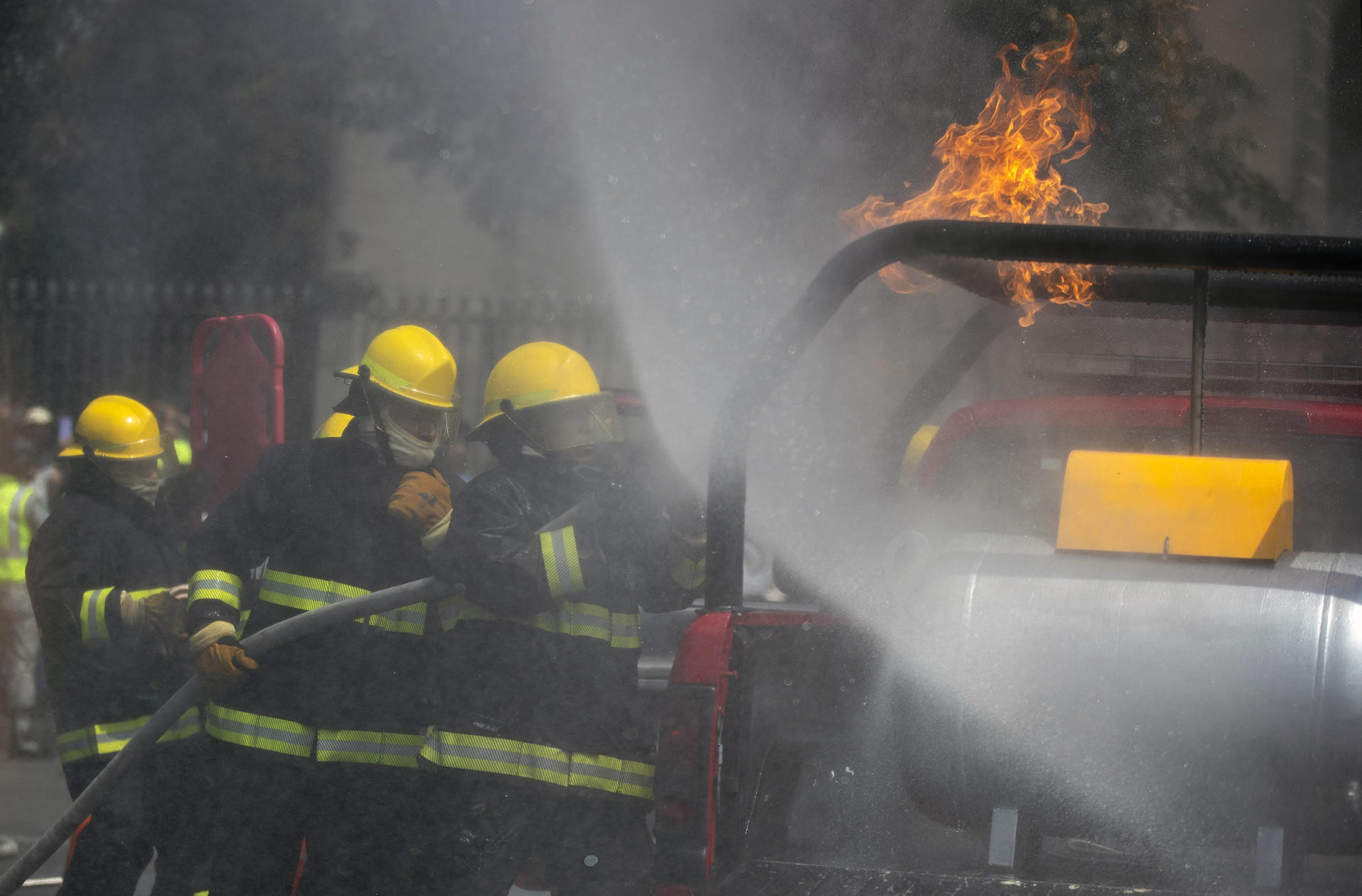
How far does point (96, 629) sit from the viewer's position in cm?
400

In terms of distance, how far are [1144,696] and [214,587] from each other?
92.9 inches

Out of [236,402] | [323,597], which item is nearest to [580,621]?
[323,597]

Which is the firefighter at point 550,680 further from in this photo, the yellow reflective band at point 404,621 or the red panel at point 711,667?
the red panel at point 711,667

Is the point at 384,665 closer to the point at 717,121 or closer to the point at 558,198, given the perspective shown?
the point at 717,121

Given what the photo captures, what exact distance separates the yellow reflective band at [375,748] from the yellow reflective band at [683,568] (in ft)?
2.59

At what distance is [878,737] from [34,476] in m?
6.86

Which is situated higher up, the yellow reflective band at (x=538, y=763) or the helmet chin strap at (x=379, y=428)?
the helmet chin strap at (x=379, y=428)

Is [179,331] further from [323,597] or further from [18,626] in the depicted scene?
[323,597]

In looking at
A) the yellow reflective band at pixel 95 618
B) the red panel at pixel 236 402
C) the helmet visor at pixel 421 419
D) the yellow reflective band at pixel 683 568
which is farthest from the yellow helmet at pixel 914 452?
the yellow reflective band at pixel 95 618

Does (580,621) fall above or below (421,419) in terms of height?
below

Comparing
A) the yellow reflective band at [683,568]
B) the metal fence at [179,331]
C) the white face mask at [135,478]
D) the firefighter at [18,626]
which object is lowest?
the firefighter at [18,626]

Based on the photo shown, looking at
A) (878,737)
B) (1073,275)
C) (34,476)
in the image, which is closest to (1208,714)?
(878,737)

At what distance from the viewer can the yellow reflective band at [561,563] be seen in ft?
9.80

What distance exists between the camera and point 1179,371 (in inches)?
185
